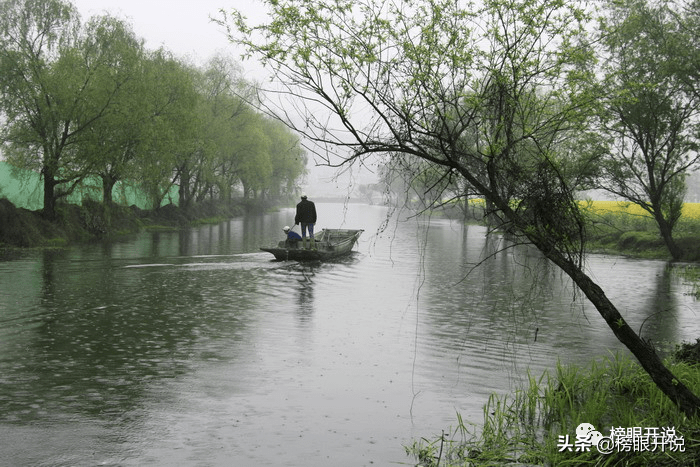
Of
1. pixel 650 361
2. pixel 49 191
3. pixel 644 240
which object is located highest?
pixel 49 191

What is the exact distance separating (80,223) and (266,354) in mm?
24702

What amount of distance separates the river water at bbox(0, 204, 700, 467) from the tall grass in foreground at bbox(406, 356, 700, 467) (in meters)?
0.48

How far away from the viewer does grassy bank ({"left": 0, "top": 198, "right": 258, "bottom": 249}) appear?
88.0ft

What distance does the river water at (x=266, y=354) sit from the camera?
6828 millimetres

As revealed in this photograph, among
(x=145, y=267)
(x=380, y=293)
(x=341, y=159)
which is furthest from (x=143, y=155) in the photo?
(x=341, y=159)

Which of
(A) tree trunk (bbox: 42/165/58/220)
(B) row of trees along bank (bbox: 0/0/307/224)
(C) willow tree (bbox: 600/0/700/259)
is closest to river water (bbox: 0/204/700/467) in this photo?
(C) willow tree (bbox: 600/0/700/259)

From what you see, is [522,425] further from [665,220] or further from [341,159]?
[665,220]

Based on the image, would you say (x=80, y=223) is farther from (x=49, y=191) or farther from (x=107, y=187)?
(x=49, y=191)

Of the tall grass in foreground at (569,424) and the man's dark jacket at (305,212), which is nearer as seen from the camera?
the tall grass in foreground at (569,424)

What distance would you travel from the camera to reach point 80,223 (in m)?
32.3

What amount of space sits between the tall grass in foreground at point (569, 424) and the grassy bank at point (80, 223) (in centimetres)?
2327

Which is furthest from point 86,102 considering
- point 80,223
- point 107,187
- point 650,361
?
point 650,361

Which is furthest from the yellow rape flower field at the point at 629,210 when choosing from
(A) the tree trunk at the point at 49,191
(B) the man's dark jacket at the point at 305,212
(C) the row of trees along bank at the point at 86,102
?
(A) the tree trunk at the point at 49,191

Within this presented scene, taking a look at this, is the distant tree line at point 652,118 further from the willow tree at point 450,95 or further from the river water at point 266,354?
the willow tree at point 450,95
